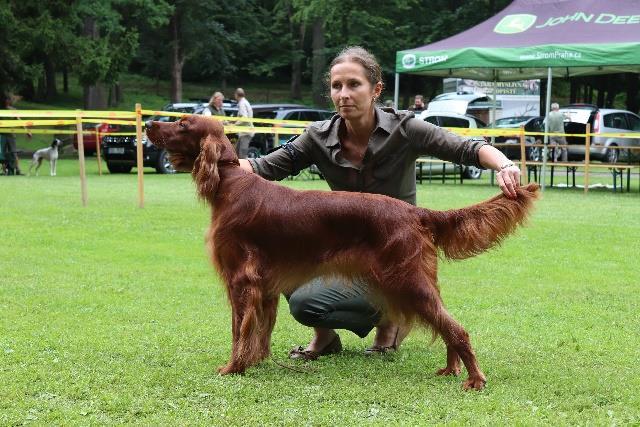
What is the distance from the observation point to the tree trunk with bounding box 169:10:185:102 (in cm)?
3538

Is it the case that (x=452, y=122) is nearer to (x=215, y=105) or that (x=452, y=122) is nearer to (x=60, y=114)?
(x=215, y=105)

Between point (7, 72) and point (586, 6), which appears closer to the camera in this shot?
point (586, 6)

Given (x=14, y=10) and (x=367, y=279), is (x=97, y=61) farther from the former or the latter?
(x=367, y=279)

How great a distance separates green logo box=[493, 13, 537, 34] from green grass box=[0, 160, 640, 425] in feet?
30.1

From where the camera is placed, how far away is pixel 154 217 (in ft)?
30.1

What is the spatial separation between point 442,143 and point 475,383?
1055mm

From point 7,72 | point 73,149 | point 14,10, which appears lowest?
point 73,149

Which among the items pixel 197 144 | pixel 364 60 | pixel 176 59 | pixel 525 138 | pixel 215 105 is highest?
pixel 176 59

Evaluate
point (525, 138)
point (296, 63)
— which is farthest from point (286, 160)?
point (296, 63)

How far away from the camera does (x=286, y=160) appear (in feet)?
13.4

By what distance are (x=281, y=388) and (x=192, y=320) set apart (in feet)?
4.37

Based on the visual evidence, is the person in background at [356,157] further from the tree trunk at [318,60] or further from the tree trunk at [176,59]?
the tree trunk at [318,60]

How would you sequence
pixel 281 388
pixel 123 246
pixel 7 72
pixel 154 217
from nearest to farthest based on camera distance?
pixel 281 388
pixel 123 246
pixel 154 217
pixel 7 72

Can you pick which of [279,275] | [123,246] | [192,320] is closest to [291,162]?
[279,275]
